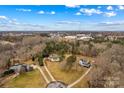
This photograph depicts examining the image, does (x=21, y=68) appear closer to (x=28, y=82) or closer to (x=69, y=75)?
(x=28, y=82)

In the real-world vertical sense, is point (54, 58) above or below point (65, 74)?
above

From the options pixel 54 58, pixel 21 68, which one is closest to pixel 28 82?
pixel 21 68

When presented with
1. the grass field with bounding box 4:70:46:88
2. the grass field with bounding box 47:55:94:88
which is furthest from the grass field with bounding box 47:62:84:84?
the grass field with bounding box 4:70:46:88

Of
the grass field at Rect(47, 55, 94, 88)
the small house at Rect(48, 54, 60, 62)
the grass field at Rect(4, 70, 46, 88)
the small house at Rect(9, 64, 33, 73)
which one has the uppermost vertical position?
the small house at Rect(48, 54, 60, 62)

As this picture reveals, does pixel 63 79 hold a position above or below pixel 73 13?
below

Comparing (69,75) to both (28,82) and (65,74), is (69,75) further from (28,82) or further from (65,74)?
(28,82)

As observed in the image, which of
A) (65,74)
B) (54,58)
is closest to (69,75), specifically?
(65,74)

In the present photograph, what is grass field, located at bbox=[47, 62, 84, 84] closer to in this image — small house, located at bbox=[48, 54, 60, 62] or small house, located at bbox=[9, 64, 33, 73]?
small house, located at bbox=[48, 54, 60, 62]

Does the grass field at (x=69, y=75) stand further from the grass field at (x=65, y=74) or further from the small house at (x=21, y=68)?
the small house at (x=21, y=68)
